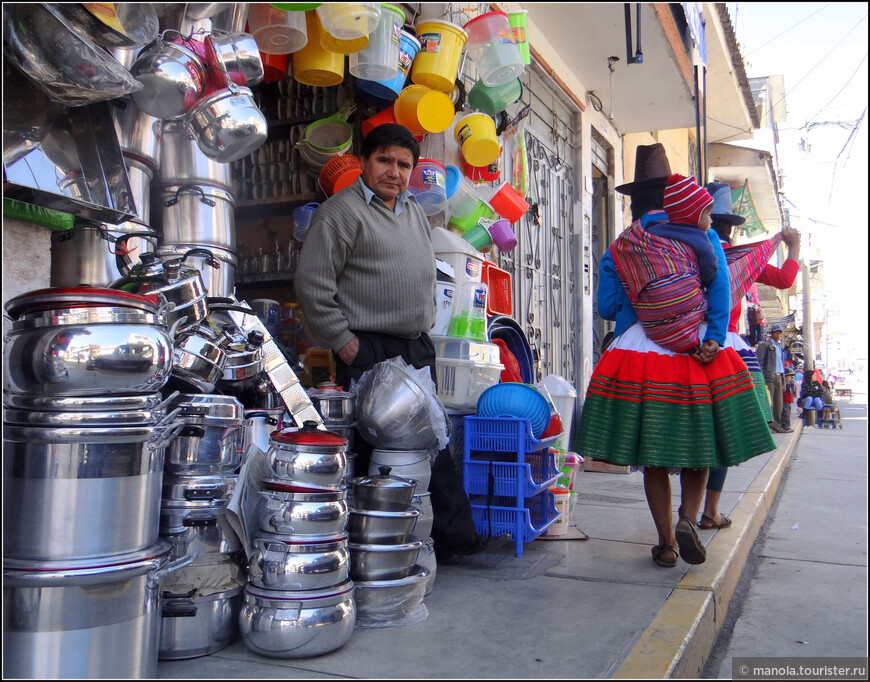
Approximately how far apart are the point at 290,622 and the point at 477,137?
318cm

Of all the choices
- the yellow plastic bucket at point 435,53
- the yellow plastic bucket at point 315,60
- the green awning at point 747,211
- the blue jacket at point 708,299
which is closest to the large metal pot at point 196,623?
the blue jacket at point 708,299

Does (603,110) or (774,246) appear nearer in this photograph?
(774,246)

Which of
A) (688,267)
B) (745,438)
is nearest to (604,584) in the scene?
(745,438)

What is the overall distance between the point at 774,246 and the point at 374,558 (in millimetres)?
2810

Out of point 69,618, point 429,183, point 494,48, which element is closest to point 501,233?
point 429,183

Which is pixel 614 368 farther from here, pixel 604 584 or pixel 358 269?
pixel 358 269

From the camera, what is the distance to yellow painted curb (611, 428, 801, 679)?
6.98 ft

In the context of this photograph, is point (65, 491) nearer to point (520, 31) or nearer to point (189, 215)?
point (189, 215)

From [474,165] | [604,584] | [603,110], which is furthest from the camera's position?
[603,110]

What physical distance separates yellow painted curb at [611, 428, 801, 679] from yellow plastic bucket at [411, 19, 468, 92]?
2.85 m

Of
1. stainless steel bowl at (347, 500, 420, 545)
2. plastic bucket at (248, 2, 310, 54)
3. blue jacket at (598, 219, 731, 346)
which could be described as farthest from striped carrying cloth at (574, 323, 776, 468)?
plastic bucket at (248, 2, 310, 54)

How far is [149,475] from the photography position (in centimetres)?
175

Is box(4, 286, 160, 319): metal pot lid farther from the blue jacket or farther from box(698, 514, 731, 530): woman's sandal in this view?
box(698, 514, 731, 530): woman's sandal

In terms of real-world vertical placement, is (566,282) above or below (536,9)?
below
